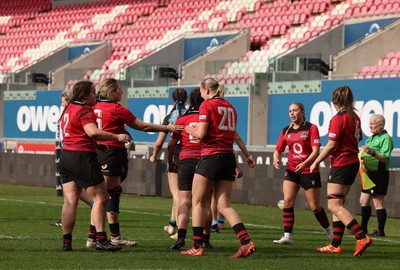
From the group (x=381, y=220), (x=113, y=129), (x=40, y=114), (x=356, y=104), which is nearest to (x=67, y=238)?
(x=113, y=129)

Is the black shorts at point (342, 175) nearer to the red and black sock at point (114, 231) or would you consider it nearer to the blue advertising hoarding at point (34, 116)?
the red and black sock at point (114, 231)

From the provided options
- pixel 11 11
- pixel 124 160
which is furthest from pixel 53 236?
pixel 11 11

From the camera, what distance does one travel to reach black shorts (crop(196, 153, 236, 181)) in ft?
37.4

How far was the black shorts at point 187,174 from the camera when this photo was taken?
1264cm

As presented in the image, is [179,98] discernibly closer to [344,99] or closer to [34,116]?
[344,99]

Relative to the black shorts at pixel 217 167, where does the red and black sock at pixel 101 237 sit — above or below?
below

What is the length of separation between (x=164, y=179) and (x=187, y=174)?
474 inches

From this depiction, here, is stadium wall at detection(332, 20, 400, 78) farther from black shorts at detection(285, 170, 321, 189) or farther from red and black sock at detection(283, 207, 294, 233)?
red and black sock at detection(283, 207, 294, 233)

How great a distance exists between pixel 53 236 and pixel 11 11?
131 feet

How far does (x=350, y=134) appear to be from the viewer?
483 inches

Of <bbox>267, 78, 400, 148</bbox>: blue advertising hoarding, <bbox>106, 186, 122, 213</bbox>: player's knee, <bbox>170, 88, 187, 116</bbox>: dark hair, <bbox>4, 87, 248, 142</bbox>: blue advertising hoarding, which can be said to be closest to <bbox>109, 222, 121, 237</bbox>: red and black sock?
<bbox>106, 186, 122, 213</bbox>: player's knee

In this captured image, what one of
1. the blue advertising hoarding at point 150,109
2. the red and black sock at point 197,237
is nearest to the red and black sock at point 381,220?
the red and black sock at point 197,237

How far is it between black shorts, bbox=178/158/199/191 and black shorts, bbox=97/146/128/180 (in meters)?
0.73

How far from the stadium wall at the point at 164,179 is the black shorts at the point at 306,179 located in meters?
5.89
